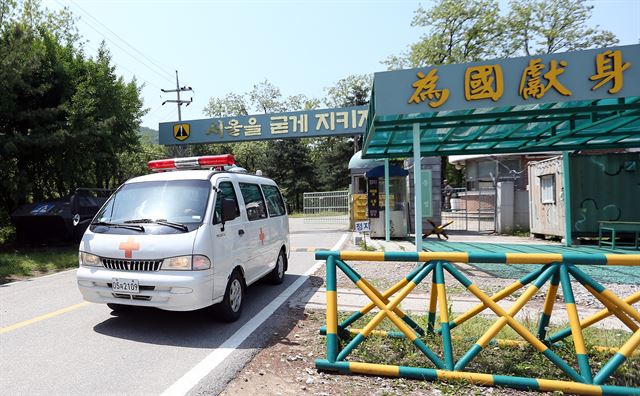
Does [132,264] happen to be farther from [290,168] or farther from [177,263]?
[290,168]

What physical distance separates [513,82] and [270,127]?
559 inches

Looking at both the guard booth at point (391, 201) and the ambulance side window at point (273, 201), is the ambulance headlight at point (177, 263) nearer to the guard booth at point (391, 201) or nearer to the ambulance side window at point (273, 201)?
the ambulance side window at point (273, 201)

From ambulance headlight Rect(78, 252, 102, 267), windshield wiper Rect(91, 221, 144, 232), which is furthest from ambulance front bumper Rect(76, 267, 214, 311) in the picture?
windshield wiper Rect(91, 221, 144, 232)

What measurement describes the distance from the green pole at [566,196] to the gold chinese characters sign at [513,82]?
17.0 feet

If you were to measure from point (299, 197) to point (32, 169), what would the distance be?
30599 mm

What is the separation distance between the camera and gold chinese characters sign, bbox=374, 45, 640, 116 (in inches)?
252

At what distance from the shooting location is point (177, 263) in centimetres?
450

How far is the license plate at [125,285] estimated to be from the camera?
4523 mm

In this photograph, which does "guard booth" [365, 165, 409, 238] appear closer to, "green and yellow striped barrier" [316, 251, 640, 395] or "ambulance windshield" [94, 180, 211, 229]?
"ambulance windshield" [94, 180, 211, 229]

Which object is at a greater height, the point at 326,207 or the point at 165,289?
the point at 326,207

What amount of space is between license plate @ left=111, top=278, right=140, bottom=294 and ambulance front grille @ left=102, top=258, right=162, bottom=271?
14 centimetres

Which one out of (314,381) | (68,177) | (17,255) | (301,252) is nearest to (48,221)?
(17,255)

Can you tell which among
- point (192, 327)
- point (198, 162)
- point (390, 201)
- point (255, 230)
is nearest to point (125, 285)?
point (192, 327)

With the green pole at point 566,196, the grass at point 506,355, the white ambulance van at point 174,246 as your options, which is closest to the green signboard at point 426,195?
the green pole at point 566,196
